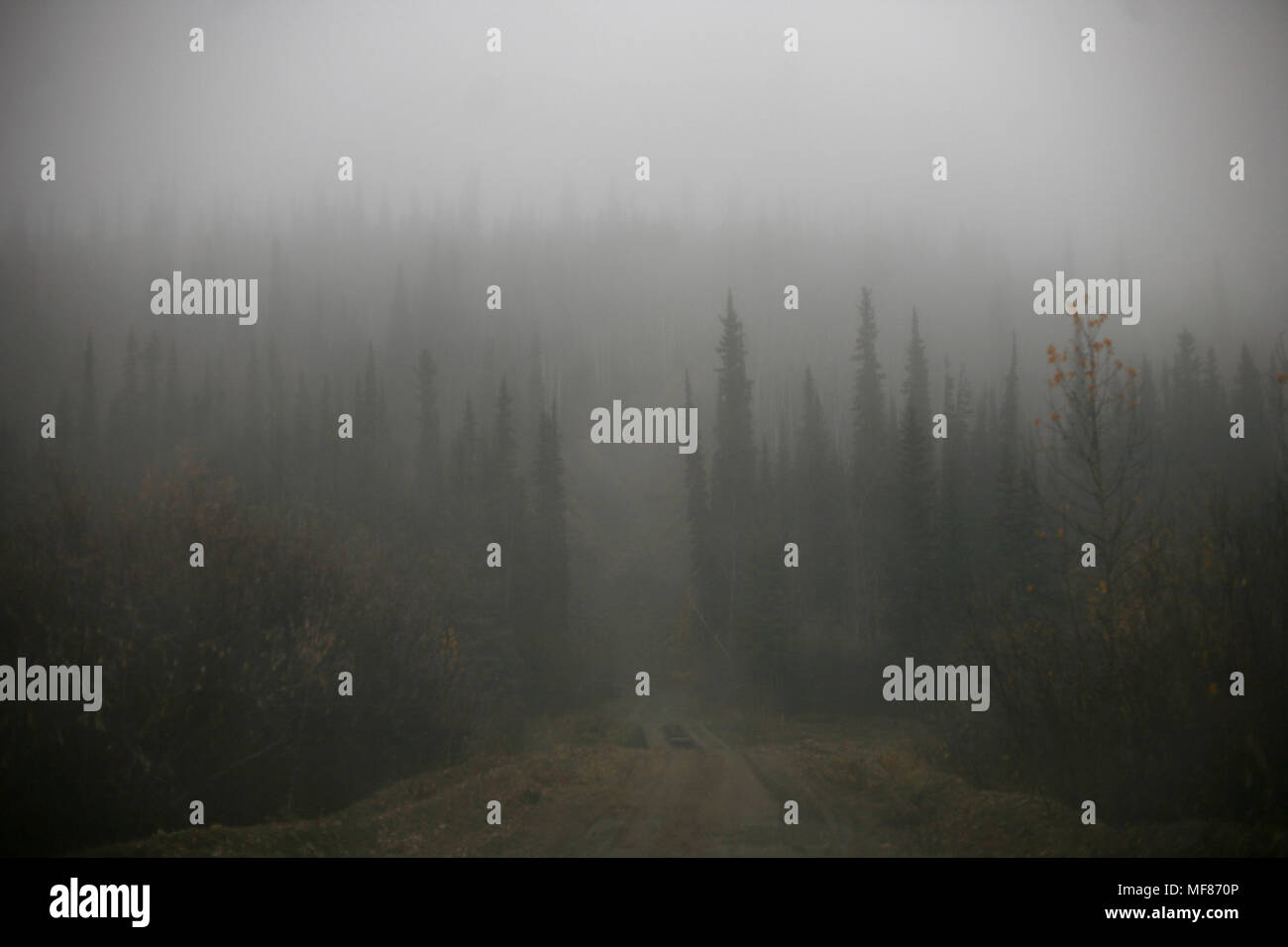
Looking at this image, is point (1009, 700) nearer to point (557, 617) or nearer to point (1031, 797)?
point (1031, 797)

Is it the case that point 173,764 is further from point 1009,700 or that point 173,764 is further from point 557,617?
point 557,617

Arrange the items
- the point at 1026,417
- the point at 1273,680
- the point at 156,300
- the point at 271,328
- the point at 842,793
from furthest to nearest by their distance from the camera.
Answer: the point at 271,328 < the point at 1026,417 < the point at 156,300 < the point at 842,793 < the point at 1273,680

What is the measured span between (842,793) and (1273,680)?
9136 mm

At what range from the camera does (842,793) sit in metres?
16.2

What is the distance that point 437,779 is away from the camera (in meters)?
17.7

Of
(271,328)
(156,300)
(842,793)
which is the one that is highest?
(271,328)

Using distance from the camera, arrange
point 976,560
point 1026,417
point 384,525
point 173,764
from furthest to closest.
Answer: point 1026,417 → point 384,525 → point 976,560 → point 173,764

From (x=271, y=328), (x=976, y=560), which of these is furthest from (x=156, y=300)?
(x=271, y=328)

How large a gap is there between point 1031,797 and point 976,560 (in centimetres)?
3429

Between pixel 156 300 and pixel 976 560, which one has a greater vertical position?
pixel 156 300

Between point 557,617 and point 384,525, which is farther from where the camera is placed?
point 384,525

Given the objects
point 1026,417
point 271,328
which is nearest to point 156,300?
point 1026,417

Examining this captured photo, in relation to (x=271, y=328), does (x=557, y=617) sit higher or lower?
lower
